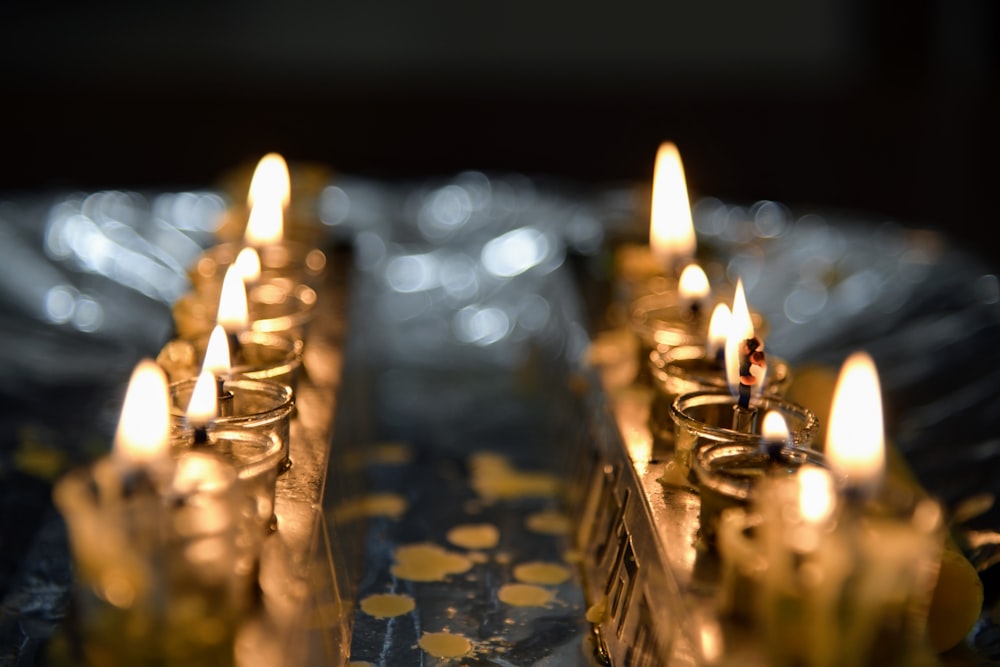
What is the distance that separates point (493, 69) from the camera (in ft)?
16.1

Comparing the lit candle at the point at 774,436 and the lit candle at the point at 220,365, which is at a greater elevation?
the lit candle at the point at 220,365

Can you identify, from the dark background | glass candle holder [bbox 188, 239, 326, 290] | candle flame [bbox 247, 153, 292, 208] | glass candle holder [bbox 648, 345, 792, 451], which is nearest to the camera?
glass candle holder [bbox 648, 345, 792, 451]

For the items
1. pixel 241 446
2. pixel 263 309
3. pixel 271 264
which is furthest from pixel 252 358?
pixel 271 264

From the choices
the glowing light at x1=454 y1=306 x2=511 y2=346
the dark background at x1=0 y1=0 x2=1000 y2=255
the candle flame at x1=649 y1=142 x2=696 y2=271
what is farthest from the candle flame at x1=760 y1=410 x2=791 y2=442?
the dark background at x1=0 y1=0 x2=1000 y2=255

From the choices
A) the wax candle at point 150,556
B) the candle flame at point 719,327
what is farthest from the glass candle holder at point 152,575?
the candle flame at point 719,327

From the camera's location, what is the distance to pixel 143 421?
3.00 ft

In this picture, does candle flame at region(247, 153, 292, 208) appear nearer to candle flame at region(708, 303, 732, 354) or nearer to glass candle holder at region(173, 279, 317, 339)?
glass candle holder at region(173, 279, 317, 339)

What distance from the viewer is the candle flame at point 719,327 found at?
126 cm

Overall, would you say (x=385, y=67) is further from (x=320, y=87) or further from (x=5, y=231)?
(x=5, y=231)

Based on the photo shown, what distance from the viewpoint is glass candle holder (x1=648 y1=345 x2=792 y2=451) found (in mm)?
1246

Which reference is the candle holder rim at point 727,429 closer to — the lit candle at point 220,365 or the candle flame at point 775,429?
the candle flame at point 775,429

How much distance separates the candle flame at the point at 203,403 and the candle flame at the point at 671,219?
809 mm

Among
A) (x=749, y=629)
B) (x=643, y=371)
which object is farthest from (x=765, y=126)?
(x=749, y=629)

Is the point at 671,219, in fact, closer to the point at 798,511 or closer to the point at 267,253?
the point at 267,253
